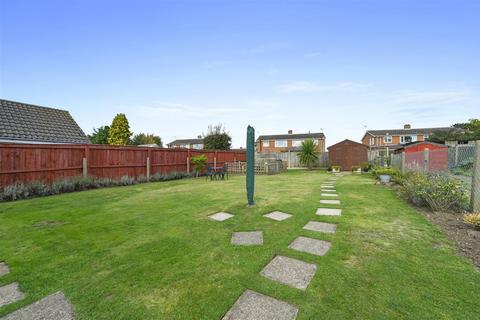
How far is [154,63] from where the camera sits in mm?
11523

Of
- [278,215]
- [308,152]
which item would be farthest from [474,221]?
[308,152]

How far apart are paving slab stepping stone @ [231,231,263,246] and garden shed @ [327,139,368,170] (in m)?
18.7

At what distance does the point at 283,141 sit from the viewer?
1486 inches

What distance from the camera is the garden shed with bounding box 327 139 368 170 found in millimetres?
19328

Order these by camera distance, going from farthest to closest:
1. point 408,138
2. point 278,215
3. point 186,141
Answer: point 186,141, point 408,138, point 278,215

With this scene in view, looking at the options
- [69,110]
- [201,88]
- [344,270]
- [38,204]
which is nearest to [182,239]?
[344,270]

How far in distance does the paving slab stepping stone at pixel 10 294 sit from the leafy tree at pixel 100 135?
3919 centimetres

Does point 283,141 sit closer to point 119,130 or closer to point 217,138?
point 217,138

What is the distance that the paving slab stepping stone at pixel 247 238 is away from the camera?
314 centimetres

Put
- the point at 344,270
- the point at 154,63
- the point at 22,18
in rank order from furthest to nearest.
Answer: the point at 154,63 < the point at 22,18 < the point at 344,270

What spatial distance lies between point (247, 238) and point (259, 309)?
62.5 inches

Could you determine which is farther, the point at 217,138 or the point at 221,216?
the point at 217,138

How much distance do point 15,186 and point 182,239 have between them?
7.08 m

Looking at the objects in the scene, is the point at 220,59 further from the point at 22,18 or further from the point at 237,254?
the point at 237,254
